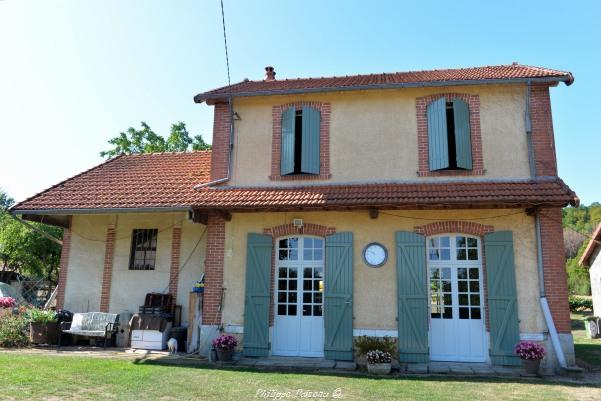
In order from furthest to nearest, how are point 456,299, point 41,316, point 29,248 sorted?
point 29,248, point 41,316, point 456,299

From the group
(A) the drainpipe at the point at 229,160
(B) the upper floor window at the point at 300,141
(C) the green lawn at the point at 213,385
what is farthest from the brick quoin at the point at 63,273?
(B) the upper floor window at the point at 300,141

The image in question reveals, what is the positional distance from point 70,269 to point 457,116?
33.9 ft

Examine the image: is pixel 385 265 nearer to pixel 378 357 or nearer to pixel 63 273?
pixel 378 357

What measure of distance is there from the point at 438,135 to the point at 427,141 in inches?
10.1

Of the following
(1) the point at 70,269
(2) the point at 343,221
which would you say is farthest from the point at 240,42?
(1) the point at 70,269

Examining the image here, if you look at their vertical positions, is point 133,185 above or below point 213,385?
above

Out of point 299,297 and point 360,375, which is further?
point 299,297

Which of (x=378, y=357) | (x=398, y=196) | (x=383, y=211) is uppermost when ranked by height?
(x=398, y=196)

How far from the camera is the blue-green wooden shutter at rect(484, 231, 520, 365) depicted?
854 centimetres

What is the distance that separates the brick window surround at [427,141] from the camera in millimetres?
9539

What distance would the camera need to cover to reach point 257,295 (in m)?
9.50

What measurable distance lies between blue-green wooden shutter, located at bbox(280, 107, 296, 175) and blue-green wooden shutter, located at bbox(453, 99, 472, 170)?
3.53 metres

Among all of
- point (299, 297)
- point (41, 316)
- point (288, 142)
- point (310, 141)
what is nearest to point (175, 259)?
point (41, 316)

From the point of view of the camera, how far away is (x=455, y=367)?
841 centimetres
